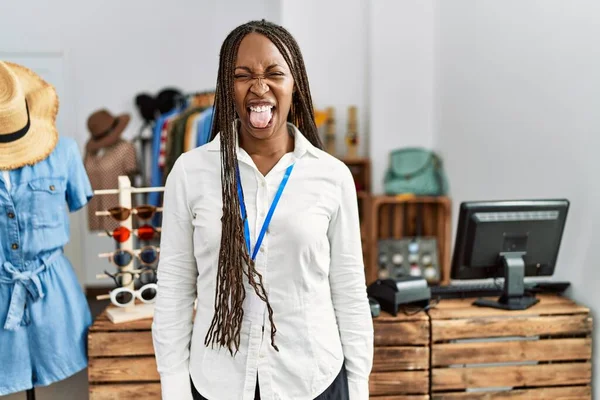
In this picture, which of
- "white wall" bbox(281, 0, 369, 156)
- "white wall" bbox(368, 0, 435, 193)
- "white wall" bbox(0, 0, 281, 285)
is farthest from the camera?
"white wall" bbox(0, 0, 281, 285)

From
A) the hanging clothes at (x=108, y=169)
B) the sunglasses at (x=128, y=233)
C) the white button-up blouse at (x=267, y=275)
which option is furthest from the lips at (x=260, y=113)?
the hanging clothes at (x=108, y=169)

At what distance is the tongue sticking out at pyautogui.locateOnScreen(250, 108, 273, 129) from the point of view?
1.26 metres

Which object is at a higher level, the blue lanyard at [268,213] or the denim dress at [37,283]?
the blue lanyard at [268,213]

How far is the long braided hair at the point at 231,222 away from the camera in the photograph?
1.26 m

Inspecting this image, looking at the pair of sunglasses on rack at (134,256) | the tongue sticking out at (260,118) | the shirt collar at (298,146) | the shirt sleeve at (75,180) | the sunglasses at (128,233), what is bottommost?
the pair of sunglasses on rack at (134,256)

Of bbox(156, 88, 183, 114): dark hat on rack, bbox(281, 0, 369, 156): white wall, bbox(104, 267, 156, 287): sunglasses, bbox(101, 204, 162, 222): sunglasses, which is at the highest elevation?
Answer: bbox(281, 0, 369, 156): white wall

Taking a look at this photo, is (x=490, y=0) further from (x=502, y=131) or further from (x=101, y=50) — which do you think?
(x=101, y=50)

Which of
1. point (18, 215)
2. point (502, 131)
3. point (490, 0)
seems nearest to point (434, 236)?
point (502, 131)

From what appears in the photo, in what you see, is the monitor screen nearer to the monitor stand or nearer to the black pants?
the monitor stand

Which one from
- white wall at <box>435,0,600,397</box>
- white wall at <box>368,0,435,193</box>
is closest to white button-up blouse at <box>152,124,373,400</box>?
white wall at <box>435,0,600,397</box>

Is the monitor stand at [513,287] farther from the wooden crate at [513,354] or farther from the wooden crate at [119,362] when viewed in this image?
the wooden crate at [119,362]

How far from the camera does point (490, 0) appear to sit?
329 centimetres

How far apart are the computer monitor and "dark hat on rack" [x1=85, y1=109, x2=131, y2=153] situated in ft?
10.9

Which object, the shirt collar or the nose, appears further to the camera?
the shirt collar
